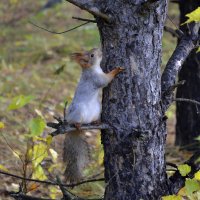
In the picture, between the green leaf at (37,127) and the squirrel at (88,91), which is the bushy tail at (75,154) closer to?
the squirrel at (88,91)

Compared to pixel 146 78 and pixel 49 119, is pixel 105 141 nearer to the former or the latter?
pixel 146 78

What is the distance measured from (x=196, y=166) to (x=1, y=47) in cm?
676

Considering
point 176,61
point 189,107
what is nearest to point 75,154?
point 176,61

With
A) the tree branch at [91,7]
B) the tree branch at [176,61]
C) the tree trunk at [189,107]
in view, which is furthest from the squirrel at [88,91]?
the tree trunk at [189,107]

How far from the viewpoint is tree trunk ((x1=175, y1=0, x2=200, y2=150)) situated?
182 inches

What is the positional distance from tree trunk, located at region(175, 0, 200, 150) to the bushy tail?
7.00ft

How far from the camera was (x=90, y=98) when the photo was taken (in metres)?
2.39

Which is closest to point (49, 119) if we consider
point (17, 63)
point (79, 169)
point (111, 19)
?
point (17, 63)

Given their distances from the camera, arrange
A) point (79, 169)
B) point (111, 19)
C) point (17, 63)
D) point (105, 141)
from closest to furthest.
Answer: point (111, 19), point (105, 141), point (79, 169), point (17, 63)

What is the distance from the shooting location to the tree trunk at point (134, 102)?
228 centimetres

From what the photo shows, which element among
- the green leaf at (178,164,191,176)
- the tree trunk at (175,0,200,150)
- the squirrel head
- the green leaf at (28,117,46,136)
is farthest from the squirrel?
the tree trunk at (175,0,200,150)

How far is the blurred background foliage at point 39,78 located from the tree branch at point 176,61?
24.4 inches

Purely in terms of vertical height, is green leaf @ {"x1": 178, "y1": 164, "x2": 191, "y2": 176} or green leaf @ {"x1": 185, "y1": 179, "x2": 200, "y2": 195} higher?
green leaf @ {"x1": 178, "y1": 164, "x2": 191, "y2": 176}

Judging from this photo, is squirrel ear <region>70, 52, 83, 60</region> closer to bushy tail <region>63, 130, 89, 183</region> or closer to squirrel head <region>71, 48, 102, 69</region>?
squirrel head <region>71, 48, 102, 69</region>
